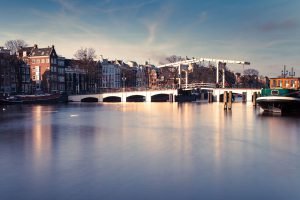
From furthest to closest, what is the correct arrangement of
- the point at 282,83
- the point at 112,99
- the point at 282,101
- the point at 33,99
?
1. the point at 112,99
2. the point at 33,99
3. the point at 282,83
4. the point at 282,101

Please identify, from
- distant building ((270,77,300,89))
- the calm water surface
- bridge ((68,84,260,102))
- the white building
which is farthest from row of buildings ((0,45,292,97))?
the calm water surface

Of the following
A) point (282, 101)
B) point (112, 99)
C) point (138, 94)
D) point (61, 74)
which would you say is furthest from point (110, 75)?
point (282, 101)

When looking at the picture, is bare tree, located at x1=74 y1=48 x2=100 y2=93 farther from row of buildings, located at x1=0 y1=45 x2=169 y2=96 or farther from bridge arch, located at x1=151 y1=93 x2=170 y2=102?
bridge arch, located at x1=151 y1=93 x2=170 y2=102

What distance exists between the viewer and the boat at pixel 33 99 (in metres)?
62.5

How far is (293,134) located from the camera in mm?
18656

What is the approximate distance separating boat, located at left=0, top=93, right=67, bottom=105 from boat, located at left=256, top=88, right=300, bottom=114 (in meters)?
44.2

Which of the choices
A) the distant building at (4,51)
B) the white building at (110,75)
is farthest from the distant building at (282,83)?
the white building at (110,75)

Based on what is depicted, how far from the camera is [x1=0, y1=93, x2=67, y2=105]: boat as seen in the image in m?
62.5

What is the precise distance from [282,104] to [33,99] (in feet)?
157

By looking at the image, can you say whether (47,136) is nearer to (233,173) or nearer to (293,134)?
(233,173)

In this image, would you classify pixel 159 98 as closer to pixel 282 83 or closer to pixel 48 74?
pixel 48 74

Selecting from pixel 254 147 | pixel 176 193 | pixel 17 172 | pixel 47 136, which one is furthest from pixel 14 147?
pixel 254 147

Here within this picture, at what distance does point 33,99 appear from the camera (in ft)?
222

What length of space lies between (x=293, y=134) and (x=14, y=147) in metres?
13.9
